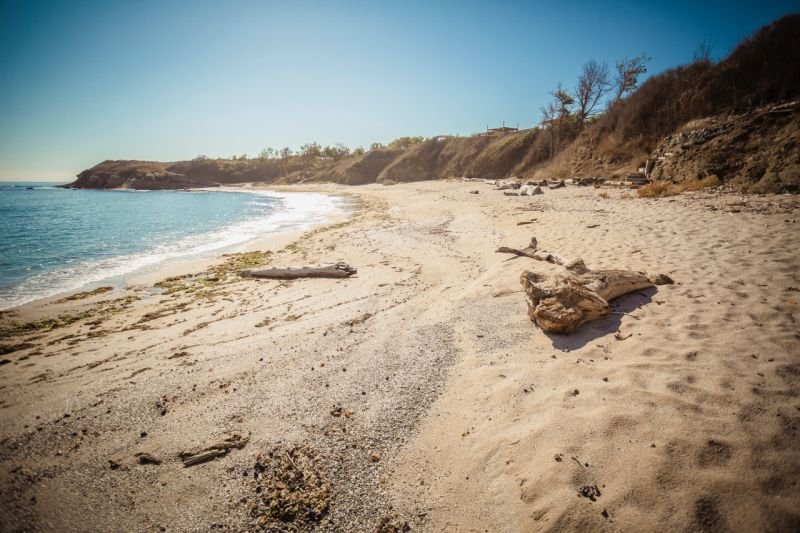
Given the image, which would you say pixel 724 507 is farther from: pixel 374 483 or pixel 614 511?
pixel 374 483

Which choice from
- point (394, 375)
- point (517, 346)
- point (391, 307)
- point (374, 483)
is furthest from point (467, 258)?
point (374, 483)

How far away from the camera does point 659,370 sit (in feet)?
10.6

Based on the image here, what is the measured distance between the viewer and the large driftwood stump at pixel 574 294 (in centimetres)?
422

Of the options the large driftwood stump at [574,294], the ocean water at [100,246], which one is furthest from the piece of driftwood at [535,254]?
the ocean water at [100,246]

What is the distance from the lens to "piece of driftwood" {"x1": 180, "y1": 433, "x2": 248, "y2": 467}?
9.35 ft

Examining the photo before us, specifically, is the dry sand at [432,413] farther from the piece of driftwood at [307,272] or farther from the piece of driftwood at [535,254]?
the piece of driftwood at [307,272]

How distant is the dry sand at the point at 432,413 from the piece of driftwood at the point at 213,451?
1.5 inches

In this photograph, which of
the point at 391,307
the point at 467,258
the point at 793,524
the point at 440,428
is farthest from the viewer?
the point at 467,258

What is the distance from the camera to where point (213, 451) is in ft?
9.52

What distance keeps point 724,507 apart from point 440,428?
2018 millimetres

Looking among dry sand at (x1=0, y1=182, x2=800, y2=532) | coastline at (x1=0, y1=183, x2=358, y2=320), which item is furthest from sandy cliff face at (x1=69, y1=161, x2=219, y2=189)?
dry sand at (x1=0, y1=182, x2=800, y2=532)

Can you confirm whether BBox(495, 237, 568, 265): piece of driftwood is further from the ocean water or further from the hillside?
the ocean water

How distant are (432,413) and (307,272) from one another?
6214 mm

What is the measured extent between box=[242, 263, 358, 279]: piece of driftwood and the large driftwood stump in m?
4.76
